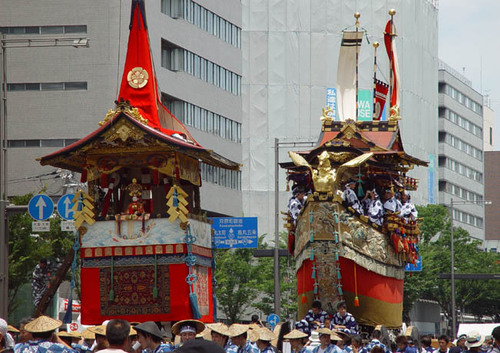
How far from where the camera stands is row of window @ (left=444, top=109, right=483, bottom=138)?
102438 mm

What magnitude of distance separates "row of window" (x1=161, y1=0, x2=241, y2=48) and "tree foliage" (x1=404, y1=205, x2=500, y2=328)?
14510 mm

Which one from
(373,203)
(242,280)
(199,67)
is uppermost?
(199,67)

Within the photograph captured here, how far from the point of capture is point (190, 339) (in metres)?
9.70

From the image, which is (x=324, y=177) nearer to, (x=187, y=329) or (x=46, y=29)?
(x=187, y=329)

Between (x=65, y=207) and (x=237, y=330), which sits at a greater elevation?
(x=65, y=207)

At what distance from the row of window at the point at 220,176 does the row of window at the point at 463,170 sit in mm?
40380

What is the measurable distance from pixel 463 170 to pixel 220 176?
48.2 m

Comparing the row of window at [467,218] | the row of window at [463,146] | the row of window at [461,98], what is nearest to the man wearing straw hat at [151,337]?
the row of window at [463,146]

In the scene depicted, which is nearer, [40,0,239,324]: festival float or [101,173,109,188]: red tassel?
[40,0,239,324]: festival float

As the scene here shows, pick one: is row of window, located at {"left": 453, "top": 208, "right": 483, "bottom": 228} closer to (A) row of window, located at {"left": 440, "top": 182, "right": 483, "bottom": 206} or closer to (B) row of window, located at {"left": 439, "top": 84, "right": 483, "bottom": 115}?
(A) row of window, located at {"left": 440, "top": 182, "right": 483, "bottom": 206}

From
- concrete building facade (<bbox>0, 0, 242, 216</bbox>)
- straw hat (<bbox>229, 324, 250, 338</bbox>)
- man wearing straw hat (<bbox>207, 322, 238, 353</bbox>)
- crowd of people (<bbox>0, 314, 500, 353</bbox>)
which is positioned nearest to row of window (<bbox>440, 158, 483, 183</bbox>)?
concrete building facade (<bbox>0, 0, 242, 216</bbox>)

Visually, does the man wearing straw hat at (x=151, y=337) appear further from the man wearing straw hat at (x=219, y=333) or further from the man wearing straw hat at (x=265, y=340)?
the man wearing straw hat at (x=265, y=340)

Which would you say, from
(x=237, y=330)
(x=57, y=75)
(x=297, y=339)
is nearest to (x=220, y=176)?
(x=57, y=75)

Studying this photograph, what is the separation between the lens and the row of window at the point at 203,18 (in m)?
58.8
